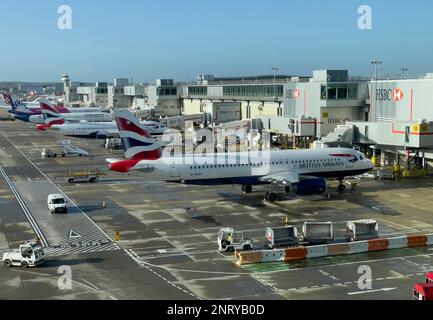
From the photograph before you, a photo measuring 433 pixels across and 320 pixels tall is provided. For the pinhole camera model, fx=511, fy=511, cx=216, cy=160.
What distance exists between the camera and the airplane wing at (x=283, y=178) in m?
52.5

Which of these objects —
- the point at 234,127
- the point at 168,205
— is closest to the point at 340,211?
the point at 168,205

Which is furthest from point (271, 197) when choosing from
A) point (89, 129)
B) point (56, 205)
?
point (89, 129)

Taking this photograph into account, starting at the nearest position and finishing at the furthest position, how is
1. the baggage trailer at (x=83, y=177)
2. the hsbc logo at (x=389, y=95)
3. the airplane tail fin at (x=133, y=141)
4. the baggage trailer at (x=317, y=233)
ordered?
the baggage trailer at (x=317, y=233) < the airplane tail fin at (x=133, y=141) < the baggage trailer at (x=83, y=177) < the hsbc logo at (x=389, y=95)

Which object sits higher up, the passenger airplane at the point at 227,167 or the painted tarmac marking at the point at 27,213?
the passenger airplane at the point at 227,167

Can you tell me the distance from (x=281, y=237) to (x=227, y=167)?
57.9 feet

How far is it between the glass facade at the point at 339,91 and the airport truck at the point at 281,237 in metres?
46.4

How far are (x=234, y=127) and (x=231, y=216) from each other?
59.7 m

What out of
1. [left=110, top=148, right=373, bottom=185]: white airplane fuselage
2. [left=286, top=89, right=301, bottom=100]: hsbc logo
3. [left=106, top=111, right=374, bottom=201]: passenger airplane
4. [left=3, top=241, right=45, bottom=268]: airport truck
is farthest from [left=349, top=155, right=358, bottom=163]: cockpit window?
[left=3, top=241, right=45, bottom=268]: airport truck

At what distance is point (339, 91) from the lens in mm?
79750

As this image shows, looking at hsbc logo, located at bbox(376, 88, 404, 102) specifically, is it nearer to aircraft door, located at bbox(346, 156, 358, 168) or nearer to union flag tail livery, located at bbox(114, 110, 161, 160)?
aircraft door, located at bbox(346, 156, 358, 168)

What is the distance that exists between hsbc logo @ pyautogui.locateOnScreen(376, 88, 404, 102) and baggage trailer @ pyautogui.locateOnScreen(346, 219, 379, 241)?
3748cm

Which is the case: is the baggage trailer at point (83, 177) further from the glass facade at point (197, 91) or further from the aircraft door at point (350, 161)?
the glass facade at point (197, 91)

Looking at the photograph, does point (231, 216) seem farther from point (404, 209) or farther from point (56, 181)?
point (56, 181)

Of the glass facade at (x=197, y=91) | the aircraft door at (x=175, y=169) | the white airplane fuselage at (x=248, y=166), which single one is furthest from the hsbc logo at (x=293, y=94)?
the glass facade at (x=197, y=91)
